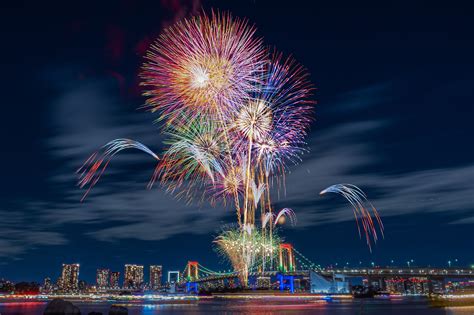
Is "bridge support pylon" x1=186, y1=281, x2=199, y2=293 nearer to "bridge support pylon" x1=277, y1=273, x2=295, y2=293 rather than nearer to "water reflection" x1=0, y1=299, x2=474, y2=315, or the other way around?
"bridge support pylon" x1=277, y1=273, x2=295, y2=293

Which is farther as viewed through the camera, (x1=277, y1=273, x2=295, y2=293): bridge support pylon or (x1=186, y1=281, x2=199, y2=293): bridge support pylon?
(x1=186, y1=281, x2=199, y2=293): bridge support pylon

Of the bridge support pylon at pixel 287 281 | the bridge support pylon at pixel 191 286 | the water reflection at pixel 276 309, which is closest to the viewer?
the water reflection at pixel 276 309

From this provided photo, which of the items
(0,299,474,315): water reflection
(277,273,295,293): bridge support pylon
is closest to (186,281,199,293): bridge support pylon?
(277,273,295,293): bridge support pylon

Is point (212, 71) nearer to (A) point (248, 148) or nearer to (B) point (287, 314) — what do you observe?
(A) point (248, 148)

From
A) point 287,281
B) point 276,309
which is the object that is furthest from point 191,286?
point 276,309

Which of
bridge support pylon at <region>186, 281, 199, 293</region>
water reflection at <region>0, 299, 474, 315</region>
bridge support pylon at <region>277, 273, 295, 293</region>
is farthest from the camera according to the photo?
bridge support pylon at <region>186, 281, 199, 293</region>

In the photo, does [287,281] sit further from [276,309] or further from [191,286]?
[276,309]

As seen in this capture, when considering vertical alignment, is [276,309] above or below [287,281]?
below

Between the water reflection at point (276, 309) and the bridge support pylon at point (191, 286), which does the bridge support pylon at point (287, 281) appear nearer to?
the bridge support pylon at point (191, 286)

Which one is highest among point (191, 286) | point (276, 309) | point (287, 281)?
point (287, 281)

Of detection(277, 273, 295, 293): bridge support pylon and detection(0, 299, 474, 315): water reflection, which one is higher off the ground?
detection(277, 273, 295, 293): bridge support pylon

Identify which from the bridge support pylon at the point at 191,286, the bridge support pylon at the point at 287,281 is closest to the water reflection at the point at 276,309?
the bridge support pylon at the point at 287,281
